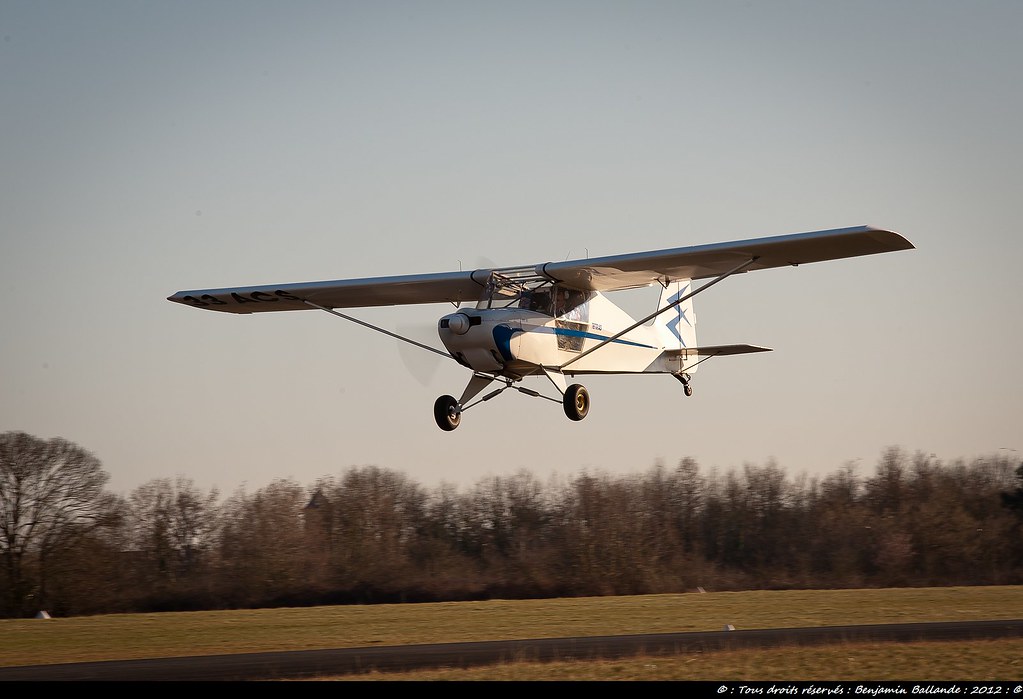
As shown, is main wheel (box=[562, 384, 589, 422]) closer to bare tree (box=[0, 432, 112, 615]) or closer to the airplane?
the airplane

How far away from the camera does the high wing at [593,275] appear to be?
18250mm

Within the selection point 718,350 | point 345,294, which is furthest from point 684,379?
point 345,294

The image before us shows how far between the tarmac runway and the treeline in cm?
1834

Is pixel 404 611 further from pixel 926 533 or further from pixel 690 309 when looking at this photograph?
pixel 926 533

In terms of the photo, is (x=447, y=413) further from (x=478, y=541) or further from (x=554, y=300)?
(x=478, y=541)

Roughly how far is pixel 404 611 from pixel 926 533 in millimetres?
26316

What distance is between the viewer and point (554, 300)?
19609 millimetres

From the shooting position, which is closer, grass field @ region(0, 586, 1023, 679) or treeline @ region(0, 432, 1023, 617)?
A: grass field @ region(0, 586, 1023, 679)

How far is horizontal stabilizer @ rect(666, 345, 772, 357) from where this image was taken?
75.7ft

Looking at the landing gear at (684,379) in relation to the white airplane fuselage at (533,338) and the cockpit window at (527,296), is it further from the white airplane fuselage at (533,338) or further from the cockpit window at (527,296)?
the cockpit window at (527,296)

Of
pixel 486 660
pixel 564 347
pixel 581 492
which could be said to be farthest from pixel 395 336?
pixel 581 492

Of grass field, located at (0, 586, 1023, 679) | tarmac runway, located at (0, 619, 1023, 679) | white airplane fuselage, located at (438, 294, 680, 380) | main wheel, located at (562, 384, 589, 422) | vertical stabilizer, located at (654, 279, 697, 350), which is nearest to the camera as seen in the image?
grass field, located at (0, 586, 1023, 679)

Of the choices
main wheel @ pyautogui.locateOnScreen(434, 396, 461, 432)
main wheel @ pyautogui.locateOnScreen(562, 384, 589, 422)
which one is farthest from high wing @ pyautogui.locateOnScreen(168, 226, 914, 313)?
main wheel @ pyautogui.locateOnScreen(434, 396, 461, 432)

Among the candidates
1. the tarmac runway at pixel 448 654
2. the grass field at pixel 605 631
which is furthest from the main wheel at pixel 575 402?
the grass field at pixel 605 631
